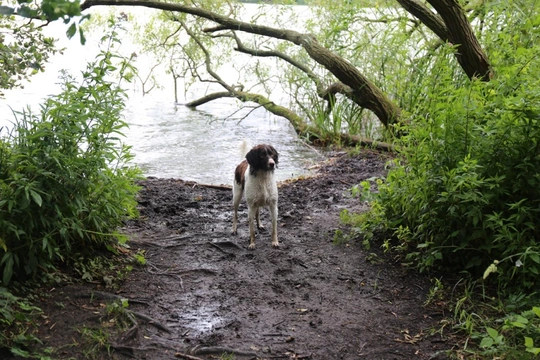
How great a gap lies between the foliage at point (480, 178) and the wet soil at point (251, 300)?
0.47 metres

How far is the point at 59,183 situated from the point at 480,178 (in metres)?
3.30

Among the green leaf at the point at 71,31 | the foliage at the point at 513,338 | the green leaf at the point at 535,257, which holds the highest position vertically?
the green leaf at the point at 71,31

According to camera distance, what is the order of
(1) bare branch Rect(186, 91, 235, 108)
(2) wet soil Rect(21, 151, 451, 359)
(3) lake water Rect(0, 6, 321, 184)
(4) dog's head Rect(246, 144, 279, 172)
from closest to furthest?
(2) wet soil Rect(21, 151, 451, 359)
(4) dog's head Rect(246, 144, 279, 172)
(3) lake water Rect(0, 6, 321, 184)
(1) bare branch Rect(186, 91, 235, 108)

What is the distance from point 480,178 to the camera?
443 centimetres

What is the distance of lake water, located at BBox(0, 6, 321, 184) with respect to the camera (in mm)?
10070

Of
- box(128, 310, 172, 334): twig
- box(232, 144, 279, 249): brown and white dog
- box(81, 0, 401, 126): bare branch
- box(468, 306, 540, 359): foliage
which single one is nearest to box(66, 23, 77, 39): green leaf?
box(128, 310, 172, 334): twig

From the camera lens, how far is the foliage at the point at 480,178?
4.14 m

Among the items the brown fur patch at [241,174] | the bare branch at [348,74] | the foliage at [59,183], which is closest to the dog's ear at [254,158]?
the brown fur patch at [241,174]

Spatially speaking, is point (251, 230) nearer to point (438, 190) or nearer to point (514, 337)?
point (438, 190)

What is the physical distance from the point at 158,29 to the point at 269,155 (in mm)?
10117

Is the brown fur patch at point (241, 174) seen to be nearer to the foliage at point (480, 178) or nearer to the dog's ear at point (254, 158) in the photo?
the dog's ear at point (254, 158)

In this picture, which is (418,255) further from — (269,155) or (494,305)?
(269,155)

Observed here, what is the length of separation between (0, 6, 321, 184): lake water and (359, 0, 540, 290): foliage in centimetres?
282

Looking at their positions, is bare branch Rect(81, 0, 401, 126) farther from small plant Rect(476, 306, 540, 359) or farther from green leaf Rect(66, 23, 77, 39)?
green leaf Rect(66, 23, 77, 39)
